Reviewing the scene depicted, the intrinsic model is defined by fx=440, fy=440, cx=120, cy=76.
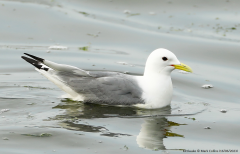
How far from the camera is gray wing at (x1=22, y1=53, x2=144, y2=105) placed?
26.0 ft

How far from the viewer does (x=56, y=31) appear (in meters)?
13.3

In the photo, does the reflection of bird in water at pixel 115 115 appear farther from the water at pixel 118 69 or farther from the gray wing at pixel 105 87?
the gray wing at pixel 105 87

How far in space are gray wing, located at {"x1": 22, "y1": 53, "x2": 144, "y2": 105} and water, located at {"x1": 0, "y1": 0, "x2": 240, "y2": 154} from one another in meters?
0.19

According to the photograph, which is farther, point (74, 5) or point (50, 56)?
point (74, 5)

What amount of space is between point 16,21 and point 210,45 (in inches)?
239

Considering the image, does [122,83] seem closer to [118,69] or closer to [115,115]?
[115,115]

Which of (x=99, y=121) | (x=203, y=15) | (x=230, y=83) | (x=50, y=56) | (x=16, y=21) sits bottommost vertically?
(x=99, y=121)

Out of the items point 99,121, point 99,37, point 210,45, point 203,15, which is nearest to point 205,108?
point 99,121

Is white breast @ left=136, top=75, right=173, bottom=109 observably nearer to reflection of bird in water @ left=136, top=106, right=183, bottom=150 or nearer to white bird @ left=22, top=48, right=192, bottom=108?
white bird @ left=22, top=48, right=192, bottom=108

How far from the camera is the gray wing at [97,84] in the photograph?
26.0 feet

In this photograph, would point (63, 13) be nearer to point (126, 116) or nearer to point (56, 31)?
point (56, 31)

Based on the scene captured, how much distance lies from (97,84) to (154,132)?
1.75m

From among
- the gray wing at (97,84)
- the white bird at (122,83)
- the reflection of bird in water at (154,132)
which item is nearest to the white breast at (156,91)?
the white bird at (122,83)

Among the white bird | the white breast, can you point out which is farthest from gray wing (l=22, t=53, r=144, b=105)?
the white breast
